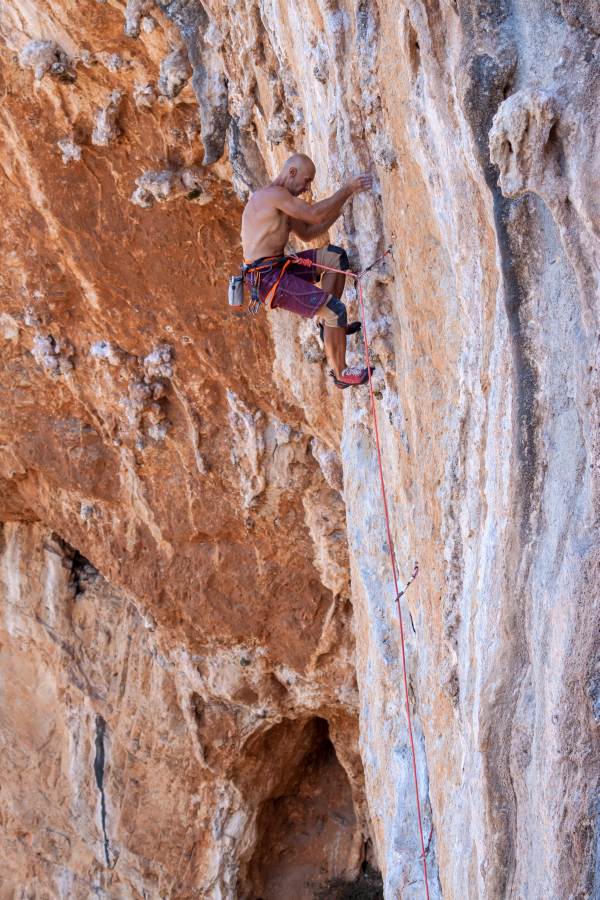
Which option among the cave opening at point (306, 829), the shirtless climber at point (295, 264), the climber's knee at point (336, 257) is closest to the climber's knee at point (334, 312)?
the shirtless climber at point (295, 264)

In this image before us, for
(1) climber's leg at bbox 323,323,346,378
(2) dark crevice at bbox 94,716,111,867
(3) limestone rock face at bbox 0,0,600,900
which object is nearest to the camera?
(3) limestone rock face at bbox 0,0,600,900

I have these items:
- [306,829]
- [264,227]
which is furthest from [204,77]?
[306,829]

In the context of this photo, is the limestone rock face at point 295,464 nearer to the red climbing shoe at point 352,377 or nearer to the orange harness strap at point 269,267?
the red climbing shoe at point 352,377

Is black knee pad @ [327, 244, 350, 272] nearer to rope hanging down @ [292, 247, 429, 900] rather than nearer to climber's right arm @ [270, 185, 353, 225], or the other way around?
rope hanging down @ [292, 247, 429, 900]

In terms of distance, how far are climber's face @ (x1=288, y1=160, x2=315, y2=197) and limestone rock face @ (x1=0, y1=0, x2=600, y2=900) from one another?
11 centimetres

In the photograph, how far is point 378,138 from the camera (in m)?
3.72

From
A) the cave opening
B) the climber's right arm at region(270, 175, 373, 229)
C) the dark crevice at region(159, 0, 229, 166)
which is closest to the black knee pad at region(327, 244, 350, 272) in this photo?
the climber's right arm at region(270, 175, 373, 229)

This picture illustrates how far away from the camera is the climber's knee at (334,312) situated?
14.0 feet

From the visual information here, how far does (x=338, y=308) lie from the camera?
427cm

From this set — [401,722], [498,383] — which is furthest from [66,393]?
[498,383]

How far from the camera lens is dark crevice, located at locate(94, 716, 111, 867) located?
27.4 ft

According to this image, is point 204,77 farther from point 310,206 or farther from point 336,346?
point 336,346

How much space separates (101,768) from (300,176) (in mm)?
5761

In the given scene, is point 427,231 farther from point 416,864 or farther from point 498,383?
point 416,864
